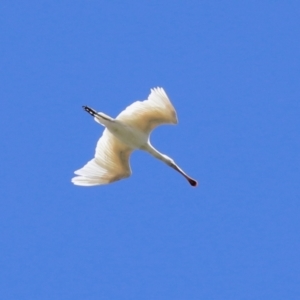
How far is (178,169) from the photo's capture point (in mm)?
26219

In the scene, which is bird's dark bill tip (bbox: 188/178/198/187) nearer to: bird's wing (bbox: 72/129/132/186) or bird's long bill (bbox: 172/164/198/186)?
bird's long bill (bbox: 172/164/198/186)

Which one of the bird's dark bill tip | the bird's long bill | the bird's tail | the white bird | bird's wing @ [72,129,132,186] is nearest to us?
the white bird

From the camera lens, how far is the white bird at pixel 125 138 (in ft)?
79.2

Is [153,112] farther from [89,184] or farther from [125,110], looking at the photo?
[89,184]

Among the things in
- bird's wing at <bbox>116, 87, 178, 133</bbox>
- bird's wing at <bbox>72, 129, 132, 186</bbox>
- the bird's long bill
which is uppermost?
the bird's long bill

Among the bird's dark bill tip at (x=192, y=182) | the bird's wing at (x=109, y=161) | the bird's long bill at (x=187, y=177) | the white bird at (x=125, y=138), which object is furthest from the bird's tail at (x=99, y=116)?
the bird's dark bill tip at (x=192, y=182)

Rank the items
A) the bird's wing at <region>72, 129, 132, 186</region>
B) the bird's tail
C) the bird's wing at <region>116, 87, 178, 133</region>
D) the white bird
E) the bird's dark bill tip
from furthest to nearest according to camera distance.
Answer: the bird's dark bill tip
the bird's wing at <region>72, 129, 132, 186</region>
the bird's tail
the white bird
the bird's wing at <region>116, 87, 178, 133</region>

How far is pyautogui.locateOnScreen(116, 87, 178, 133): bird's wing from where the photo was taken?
2375cm

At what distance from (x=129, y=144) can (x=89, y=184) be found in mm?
1348

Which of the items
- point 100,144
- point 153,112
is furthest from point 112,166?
point 153,112

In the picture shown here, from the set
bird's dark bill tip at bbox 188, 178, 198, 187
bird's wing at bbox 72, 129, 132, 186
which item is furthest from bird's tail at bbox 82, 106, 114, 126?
bird's dark bill tip at bbox 188, 178, 198, 187

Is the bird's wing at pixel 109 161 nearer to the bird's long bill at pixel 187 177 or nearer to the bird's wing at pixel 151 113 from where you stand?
the bird's wing at pixel 151 113

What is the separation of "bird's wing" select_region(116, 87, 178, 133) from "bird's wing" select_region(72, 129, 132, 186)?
1032mm

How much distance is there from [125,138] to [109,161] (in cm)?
114
